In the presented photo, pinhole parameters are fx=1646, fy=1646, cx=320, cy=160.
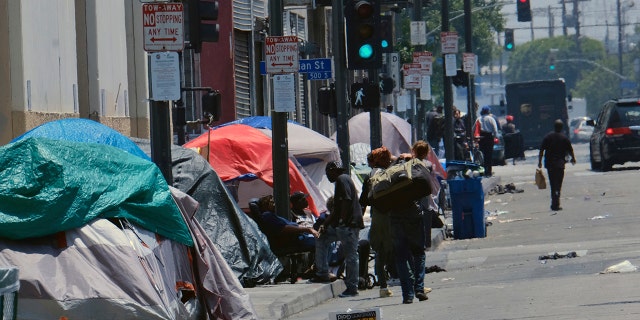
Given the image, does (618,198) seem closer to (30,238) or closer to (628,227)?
(628,227)

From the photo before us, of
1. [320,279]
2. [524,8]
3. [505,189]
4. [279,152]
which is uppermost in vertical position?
[524,8]

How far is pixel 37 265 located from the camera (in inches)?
478

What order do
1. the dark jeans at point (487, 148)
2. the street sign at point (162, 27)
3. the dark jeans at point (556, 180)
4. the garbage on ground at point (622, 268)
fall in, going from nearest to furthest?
the street sign at point (162, 27) < the garbage on ground at point (622, 268) < the dark jeans at point (556, 180) < the dark jeans at point (487, 148)

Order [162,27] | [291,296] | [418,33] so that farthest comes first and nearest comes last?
[418,33] < [291,296] < [162,27]

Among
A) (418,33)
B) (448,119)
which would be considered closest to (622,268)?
(418,33)

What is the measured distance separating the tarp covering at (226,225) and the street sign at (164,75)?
3857 millimetres

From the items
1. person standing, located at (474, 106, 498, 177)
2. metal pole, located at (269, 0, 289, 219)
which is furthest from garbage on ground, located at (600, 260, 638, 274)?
person standing, located at (474, 106, 498, 177)

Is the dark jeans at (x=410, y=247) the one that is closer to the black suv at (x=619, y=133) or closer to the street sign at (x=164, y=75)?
the street sign at (x=164, y=75)

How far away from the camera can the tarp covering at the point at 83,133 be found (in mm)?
Answer: 16016

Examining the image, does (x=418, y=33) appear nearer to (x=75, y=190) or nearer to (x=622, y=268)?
(x=622, y=268)

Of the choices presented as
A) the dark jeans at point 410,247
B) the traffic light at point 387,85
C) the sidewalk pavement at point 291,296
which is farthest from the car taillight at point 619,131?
the dark jeans at point 410,247

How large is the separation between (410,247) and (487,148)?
2652 cm

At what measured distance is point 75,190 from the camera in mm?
12773

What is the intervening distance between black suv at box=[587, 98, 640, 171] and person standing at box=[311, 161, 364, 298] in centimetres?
2314
